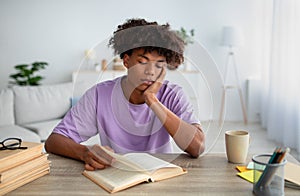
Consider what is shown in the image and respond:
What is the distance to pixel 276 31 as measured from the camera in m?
4.28

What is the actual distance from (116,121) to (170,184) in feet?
1.37

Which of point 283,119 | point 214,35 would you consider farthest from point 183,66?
point 214,35

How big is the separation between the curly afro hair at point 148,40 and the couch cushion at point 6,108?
7.75ft

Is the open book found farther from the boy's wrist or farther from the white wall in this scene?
the white wall

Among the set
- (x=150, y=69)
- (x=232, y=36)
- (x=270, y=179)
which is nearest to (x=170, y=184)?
(x=270, y=179)

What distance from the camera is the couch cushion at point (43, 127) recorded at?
3.23 meters

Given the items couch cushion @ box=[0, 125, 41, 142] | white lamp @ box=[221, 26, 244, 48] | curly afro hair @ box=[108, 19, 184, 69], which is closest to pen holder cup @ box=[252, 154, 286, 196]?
curly afro hair @ box=[108, 19, 184, 69]

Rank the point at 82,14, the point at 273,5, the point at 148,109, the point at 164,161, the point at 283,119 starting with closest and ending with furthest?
the point at 164,161
the point at 148,109
the point at 283,119
the point at 273,5
the point at 82,14

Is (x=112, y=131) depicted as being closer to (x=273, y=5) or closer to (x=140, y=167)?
(x=140, y=167)

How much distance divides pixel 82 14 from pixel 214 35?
182 cm

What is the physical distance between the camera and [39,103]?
350cm

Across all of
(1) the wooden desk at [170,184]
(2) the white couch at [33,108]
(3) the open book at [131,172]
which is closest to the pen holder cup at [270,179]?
(1) the wooden desk at [170,184]

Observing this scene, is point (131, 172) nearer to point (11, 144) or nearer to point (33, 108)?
point (11, 144)

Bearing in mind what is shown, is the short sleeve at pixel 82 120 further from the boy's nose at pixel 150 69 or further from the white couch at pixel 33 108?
the white couch at pixel 33 108
